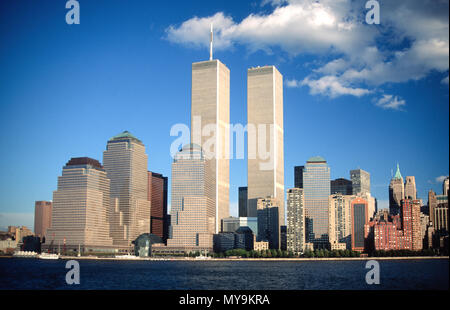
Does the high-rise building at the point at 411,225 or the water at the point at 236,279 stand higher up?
the high-rise building at the point at 411,225

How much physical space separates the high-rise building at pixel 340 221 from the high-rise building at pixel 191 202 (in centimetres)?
4235

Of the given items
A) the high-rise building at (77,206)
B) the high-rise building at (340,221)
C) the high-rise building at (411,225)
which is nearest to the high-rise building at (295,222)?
the high-rise building at (340,221)

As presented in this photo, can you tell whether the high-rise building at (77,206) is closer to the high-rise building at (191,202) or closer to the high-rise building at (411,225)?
the high-rise building at (191,202)

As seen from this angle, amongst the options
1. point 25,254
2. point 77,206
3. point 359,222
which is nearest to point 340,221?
point 359,222

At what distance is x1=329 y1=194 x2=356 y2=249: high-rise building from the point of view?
19250cm

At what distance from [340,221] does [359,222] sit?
34.3 feet

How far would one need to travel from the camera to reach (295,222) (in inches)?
6988

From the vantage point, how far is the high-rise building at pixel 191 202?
7574 inches

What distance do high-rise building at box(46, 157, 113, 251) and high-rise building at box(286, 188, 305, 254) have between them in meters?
64.6

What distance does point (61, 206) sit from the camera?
187m

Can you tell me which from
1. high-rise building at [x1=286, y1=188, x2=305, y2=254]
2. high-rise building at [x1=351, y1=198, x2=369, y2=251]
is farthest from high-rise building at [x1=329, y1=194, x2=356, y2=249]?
high-rise building at [x1=286, y1=188, x2=305, y2=254]

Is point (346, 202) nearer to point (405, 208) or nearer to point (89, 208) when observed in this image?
point (405, 208)

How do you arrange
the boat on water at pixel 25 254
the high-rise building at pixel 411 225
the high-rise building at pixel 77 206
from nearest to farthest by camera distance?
the high-rise building at pixel 411 225, the boat on water at pixel 25 254, the high-rise building at pixel 77 206
